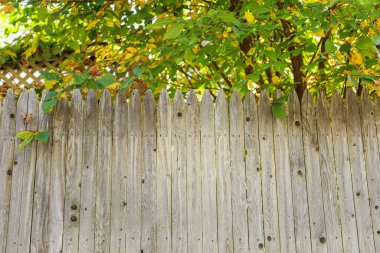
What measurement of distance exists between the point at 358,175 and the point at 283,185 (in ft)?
1.72

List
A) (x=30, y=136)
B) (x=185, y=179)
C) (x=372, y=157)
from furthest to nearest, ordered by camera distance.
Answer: (x=372, y=157)
(x=185, y=179)
(x=30, y=136)

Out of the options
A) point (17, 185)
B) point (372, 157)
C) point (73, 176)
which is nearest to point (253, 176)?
point (372, 157)

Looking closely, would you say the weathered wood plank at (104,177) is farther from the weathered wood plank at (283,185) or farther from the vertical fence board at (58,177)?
the weathered wood plank at (283,185)

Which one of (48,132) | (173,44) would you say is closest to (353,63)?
(173,44)

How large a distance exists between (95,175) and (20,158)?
1.63 feet

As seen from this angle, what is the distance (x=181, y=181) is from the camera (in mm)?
2736

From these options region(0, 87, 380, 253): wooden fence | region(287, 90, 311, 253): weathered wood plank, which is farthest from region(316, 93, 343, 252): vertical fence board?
region(287, 90, 311, 253): weathered wood plank

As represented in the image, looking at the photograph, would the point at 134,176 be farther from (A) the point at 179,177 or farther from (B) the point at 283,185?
(B) the point at 283,185

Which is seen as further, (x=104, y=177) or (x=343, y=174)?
(x=343, y=174)

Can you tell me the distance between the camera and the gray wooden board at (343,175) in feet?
8.99

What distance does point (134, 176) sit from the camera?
107 inches

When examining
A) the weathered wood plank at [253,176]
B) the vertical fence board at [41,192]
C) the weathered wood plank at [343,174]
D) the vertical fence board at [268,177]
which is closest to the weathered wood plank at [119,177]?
the vertical fence board at [41,192]

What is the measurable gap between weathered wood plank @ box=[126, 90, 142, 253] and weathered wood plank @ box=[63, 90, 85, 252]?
316 mm

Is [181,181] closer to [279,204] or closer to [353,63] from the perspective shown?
[279,204]
